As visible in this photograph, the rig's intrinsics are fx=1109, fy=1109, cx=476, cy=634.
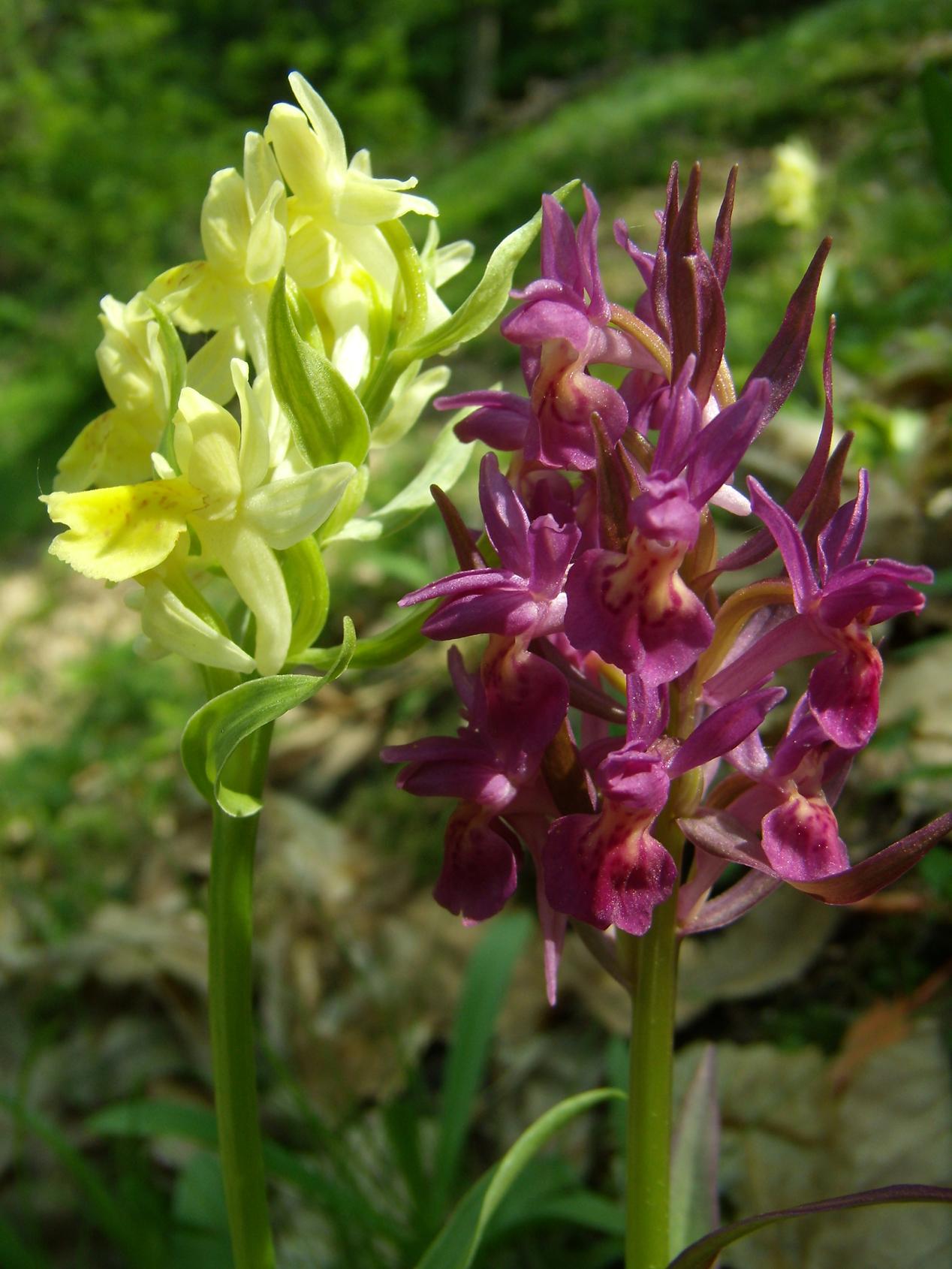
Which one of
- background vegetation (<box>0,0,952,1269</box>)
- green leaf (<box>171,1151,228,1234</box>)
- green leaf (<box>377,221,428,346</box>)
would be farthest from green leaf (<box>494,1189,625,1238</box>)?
green leaf (<box>377,221,428,346</box>)

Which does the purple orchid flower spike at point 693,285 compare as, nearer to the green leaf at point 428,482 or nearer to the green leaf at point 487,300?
the green leaf at point 487,300

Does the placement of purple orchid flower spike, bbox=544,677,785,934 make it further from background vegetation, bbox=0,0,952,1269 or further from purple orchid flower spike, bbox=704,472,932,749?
background vegetation, bbox=0,0,952,1269

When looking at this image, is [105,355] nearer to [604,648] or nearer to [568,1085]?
[604,648]

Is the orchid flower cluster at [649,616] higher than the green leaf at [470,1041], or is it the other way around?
the orchid flower cluster at [649,616]

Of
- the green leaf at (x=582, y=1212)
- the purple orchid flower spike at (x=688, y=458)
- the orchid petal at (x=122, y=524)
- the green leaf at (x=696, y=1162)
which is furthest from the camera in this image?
the green leaf at (x=582, y=1212)

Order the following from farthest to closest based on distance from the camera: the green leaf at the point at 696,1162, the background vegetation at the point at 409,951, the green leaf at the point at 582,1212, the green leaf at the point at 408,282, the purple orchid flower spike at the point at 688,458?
1. the background vegetation at the point at 409,951
2. the green leaf at the point at 582,1212
3. the green leaf at the point at 696,1162
4. the green leaf at the point at 408,282
5. the purple orchid flower spike at the point at 688,458

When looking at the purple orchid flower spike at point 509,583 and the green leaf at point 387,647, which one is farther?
Answer: the green leaf at point 387,647

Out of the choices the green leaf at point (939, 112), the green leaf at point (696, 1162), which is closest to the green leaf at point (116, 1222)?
the green leaf at point (696, 1162)
